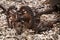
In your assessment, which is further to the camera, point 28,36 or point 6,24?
point 6,24

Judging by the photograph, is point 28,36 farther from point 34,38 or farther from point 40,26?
point 40,26

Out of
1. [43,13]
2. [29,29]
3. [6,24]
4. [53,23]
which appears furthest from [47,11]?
[6,24]

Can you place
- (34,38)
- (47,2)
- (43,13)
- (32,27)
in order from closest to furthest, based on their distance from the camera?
1. (34,38)
2. (32,27)
3. (43,13)
4. (47,2)

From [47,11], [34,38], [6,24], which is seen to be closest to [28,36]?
[34,38]

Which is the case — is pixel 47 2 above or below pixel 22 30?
above

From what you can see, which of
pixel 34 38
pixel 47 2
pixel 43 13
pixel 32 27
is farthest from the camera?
pixel 47 2

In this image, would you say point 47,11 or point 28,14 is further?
point 47,11

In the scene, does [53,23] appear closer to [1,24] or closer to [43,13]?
[43,13]

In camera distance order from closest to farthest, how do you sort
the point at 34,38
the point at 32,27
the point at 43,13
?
the point at 34,38 → the point at 32,27 → the point at 43,13
